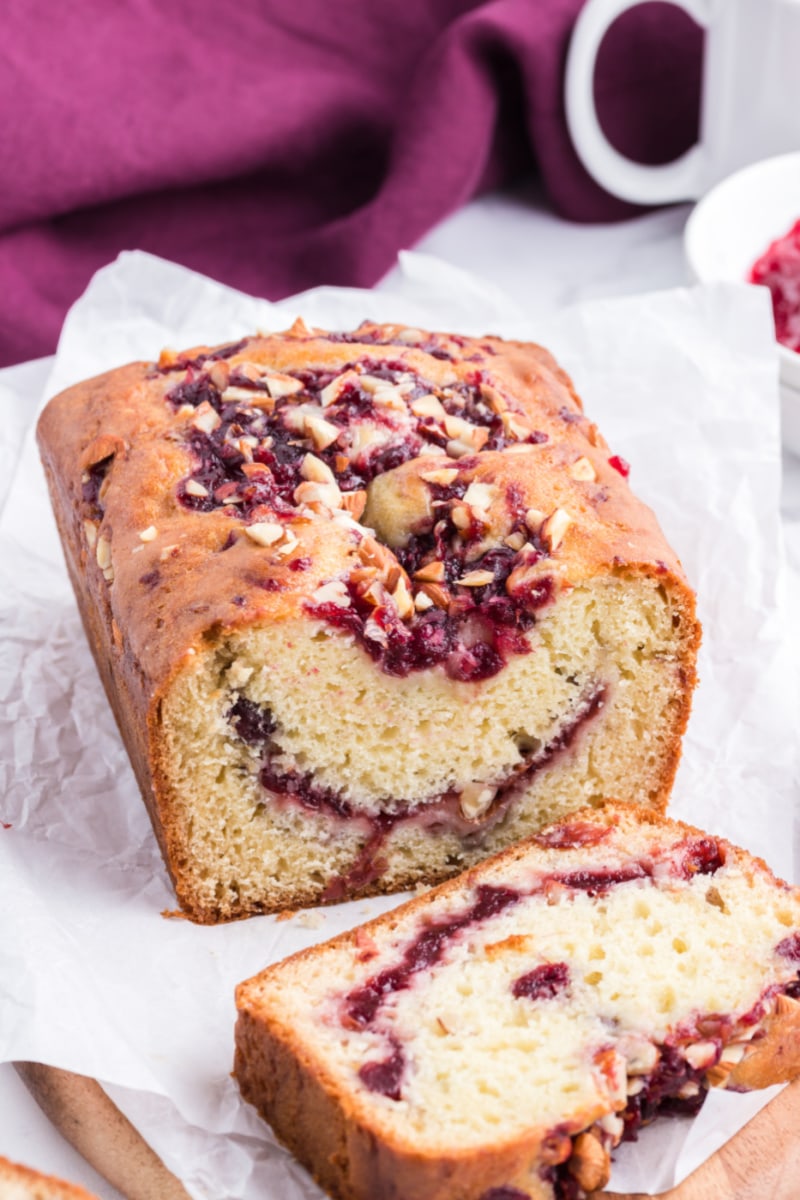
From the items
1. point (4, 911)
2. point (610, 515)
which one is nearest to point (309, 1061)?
point (4, 911)

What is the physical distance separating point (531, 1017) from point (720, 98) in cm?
Answer: 366

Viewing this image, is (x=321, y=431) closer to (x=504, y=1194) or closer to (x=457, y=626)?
(x=457, y=626)

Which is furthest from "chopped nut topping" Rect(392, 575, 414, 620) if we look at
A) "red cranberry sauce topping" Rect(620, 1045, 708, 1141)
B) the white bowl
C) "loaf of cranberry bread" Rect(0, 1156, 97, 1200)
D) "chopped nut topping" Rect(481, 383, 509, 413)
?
the white bowl

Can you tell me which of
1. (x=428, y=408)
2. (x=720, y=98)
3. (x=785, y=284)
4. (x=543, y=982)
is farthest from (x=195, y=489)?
(x=720, y=98)

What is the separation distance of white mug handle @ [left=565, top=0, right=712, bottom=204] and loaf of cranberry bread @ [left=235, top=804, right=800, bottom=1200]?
10.3 feet

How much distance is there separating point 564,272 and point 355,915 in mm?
3025

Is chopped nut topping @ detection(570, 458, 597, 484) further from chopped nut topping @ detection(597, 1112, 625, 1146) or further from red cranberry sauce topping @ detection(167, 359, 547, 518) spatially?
chopped nut topping @ detection(597, 1112, 625, 1146)

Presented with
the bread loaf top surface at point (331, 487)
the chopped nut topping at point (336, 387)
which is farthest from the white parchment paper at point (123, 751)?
the chopped nut topping at point (336, 387)

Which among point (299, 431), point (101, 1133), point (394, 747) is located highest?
point (299, 431)

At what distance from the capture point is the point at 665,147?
6.26 m

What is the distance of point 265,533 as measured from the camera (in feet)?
11.7

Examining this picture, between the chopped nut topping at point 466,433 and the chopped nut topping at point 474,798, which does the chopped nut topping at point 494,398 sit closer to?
the chopped nut topping at point 466,433

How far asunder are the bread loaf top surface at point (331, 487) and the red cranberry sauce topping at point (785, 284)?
1.06 meters

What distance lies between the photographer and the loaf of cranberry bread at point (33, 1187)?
A: 9.47ft
